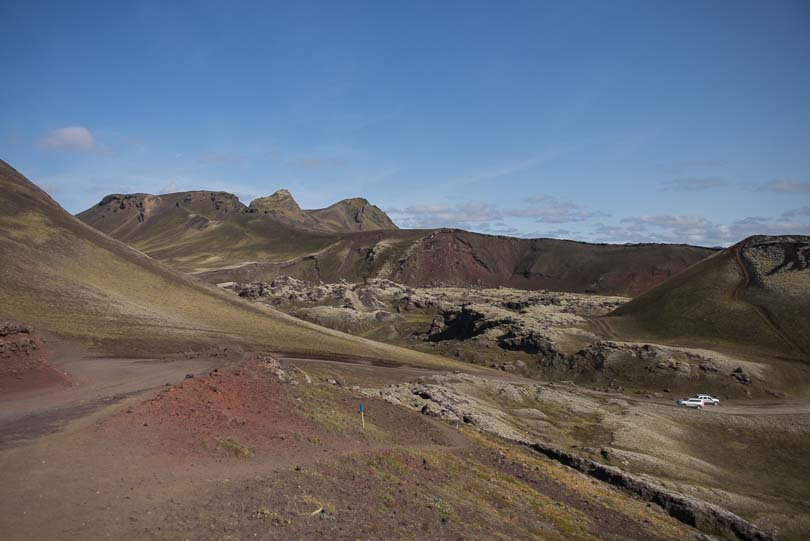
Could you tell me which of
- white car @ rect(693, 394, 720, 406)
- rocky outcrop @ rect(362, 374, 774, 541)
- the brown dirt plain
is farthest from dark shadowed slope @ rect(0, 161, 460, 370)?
white car @ rect(693, 394, 720, 406)

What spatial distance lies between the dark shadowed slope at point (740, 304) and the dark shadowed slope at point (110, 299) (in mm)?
54045

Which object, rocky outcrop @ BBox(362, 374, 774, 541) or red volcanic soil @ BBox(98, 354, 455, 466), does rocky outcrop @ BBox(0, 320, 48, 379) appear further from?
rocky outcrop @ BBox(362, 374, 774, 541)

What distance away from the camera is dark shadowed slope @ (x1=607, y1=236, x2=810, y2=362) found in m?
91.8

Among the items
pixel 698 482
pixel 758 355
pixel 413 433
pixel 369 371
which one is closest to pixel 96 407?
pixel 413 433

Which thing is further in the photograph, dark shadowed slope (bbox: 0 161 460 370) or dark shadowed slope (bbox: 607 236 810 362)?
dark shadowed slope (bbox: 607 236 810 362)

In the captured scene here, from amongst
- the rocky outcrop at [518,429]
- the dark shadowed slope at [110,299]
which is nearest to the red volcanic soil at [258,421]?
the rocky outcrop at [518,429]

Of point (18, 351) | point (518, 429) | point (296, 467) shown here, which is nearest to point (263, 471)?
point (296, 467)

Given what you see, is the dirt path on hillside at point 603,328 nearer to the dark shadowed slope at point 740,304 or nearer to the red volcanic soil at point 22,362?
the dark shadowed slope at point 740,304

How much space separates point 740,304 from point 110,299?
111 metres

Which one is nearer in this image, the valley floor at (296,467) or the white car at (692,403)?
the valley floor at (296,467)

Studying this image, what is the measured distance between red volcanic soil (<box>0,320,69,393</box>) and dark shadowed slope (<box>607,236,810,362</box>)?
9812 cm

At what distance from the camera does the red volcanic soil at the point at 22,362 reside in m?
29.7

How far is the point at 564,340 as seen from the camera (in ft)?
313

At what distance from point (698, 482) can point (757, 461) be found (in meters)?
12.4
